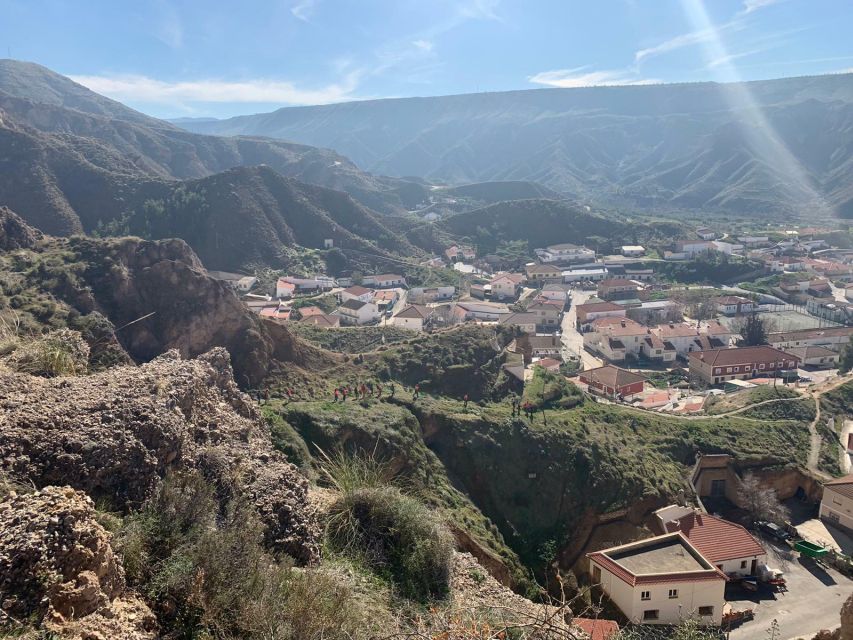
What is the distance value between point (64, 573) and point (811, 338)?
171ft

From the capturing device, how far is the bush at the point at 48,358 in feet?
31.9

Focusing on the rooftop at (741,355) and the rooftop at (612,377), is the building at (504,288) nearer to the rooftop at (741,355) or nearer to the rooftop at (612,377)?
the rooftop at (741,355)

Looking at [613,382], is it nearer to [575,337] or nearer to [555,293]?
[575,337]

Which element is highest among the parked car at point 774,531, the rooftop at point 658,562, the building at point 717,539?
the rooftop at point 658,562

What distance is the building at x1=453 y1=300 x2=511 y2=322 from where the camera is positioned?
4969 cm

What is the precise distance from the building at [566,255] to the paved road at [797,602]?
57.1m

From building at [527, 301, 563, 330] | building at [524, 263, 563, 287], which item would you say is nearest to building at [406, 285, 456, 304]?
building at [527, 301, 563, 330]

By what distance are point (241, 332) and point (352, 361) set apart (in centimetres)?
530

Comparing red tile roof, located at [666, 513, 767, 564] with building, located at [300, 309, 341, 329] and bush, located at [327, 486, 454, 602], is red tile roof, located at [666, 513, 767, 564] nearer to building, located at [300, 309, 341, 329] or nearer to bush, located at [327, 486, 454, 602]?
bush, located at [327, 486, 454, 602]

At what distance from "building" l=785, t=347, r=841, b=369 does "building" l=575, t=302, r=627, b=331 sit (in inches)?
526

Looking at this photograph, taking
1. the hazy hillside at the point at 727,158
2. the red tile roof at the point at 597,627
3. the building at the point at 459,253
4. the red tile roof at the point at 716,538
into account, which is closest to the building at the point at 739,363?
the red tile roof at the point at 716,538

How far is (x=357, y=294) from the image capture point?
2140 inches

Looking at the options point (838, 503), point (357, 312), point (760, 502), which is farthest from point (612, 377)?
point (357, 312)

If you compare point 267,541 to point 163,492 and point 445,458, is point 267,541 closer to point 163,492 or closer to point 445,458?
point 163,492
